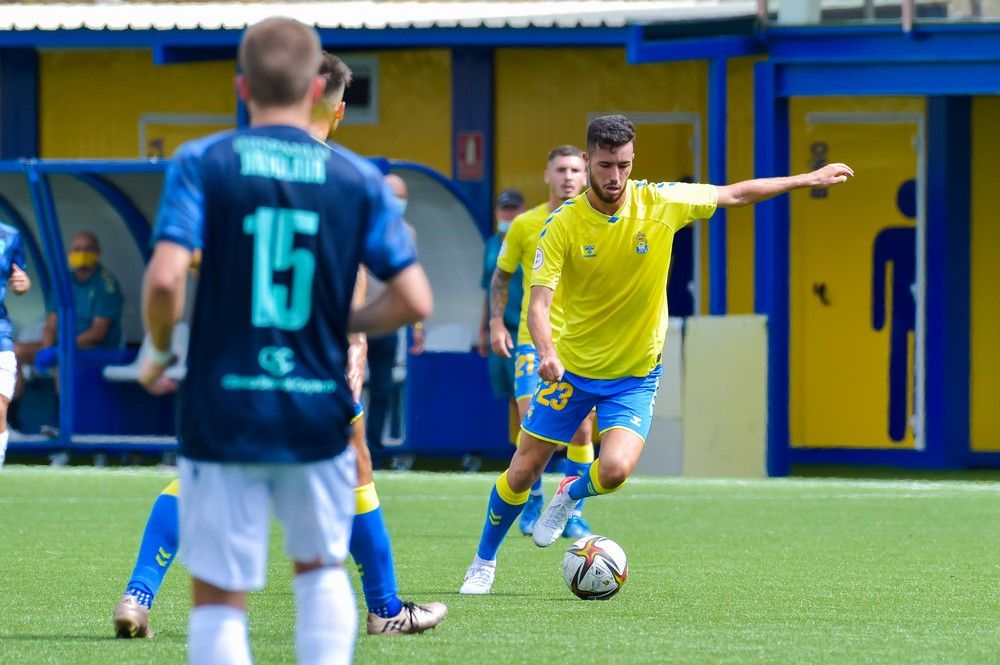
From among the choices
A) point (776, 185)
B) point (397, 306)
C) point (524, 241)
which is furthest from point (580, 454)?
point (397, 306)

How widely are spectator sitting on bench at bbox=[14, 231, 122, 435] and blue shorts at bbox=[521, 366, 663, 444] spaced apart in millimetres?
8393

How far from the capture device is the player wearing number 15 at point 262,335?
430 cm

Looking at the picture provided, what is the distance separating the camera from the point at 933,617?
750 centimetres

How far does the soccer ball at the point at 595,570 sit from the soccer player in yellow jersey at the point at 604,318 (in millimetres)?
327

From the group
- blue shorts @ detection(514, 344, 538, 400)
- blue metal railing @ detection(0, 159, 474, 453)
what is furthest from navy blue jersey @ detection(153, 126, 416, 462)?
blue metal railing @ detection(0, 159, 474, 453)

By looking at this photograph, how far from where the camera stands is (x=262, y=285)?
431cm

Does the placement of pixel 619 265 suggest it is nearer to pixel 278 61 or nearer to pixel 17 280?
pixel 17 280

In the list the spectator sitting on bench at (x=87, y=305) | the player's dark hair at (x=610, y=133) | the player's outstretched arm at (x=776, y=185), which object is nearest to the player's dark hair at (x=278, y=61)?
the player's outstretched arm at (x=776, y=185)

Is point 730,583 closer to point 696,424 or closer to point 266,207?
point 266,207

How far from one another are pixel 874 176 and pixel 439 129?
12.5ft

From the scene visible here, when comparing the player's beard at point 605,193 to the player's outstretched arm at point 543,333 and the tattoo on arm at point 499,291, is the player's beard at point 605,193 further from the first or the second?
the tattoo on arm at point 499,291

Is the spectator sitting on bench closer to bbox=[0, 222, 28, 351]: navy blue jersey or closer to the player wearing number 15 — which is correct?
bbox=[0, 222, 28, 351]: navy blue jersey

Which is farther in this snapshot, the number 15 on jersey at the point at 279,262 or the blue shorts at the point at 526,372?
the blue shorts at the point at 526,372

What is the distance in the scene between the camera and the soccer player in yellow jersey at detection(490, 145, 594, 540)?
1014 centimetres
